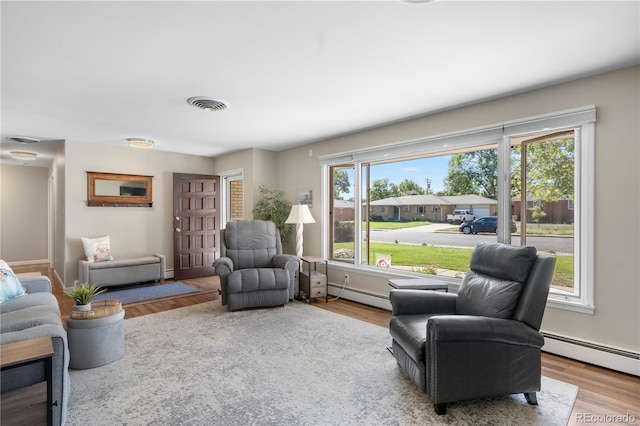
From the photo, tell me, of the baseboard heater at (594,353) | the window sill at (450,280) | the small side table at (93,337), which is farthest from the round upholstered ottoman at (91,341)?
the baseboard heater at (594,353)

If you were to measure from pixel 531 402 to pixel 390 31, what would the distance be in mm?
2558

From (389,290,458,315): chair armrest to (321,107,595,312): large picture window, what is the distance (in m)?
1.06

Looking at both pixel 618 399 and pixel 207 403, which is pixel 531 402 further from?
pixel 207 403

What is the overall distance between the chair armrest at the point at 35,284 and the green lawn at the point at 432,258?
3630 millimetres

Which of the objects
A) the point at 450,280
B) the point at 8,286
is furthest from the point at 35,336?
the point at 450,280

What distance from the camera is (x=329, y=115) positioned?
3.76 meters

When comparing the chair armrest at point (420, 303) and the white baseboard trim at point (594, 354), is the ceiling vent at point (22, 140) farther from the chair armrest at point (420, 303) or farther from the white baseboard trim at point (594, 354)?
the white baseboard trim at point (594, 354)

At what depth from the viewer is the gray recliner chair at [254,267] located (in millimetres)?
3986

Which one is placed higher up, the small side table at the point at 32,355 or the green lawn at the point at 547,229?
the green lawn at the point at 547,229

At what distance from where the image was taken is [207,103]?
328 cm

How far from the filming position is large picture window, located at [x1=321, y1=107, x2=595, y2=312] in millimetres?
2822

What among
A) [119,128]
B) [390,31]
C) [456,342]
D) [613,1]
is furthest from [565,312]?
[119,128]

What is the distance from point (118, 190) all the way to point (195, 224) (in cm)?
141

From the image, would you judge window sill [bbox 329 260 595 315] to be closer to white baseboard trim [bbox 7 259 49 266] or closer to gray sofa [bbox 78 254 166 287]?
gray sofa [bbox 78 254 166 287]
